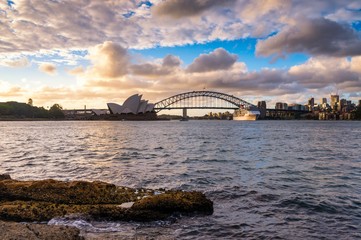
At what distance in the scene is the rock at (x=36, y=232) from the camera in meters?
6.58

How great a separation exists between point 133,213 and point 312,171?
42.8 ft

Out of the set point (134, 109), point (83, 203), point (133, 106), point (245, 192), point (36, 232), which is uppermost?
point (133, 106)

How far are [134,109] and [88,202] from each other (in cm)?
17439

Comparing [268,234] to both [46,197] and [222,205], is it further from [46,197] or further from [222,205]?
[46,197]

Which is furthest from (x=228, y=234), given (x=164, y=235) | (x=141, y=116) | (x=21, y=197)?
(x=141, y=116)

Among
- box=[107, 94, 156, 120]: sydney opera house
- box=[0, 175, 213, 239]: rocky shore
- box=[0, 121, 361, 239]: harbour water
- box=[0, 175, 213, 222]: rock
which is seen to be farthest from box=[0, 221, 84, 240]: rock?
box=[107, 94, 156, 120]: sydney opera house

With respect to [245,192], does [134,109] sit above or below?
above

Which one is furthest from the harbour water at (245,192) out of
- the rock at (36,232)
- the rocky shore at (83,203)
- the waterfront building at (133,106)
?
the waterfront building at (133,106)

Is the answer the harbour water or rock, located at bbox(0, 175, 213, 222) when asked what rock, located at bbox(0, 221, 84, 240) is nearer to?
the harbour water

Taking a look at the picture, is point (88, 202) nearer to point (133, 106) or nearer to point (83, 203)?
point (83, 203)

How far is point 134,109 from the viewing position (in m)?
183

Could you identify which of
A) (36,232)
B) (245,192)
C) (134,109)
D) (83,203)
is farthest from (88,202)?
(134,109)

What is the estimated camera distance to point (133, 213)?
903 centimetres

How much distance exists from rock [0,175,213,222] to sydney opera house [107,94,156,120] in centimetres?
16571
